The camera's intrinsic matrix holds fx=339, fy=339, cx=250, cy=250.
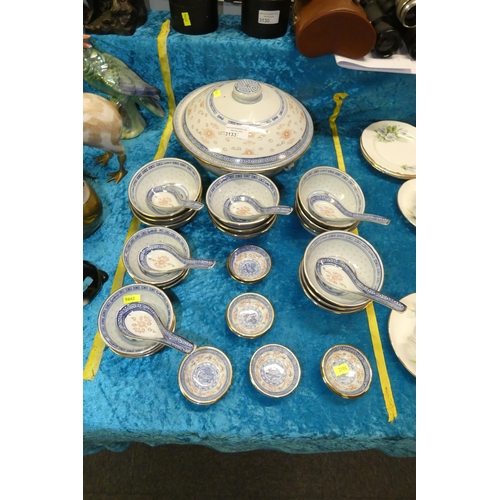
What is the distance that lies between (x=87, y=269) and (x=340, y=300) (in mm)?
834

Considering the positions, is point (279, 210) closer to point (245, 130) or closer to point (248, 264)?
point (248, 264)

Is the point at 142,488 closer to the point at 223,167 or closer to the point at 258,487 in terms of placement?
the point at 258,487

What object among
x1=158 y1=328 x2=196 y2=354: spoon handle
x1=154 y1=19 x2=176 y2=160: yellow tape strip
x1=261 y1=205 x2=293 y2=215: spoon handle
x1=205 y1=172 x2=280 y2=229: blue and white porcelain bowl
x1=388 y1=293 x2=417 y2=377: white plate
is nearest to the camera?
x1=158 y1=328 x2=196 y2=354: spoon handle

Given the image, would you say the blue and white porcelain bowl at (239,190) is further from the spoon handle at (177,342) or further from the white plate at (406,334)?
the white plate at (406,334)

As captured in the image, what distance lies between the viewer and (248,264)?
1.22m

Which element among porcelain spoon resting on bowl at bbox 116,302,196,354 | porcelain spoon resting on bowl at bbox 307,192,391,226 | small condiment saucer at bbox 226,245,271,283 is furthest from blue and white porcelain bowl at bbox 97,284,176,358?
porcelain spoon resting on bowl at bbox 307,192,391,226

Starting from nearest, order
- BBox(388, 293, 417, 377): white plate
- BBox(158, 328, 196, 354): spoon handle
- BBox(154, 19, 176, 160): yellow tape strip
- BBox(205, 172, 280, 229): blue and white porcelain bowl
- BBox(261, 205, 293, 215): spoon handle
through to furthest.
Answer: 1. BBox(158, 328, 196, 354): spoon handle
2. BBox(388, 293, 417, 377): white plate
3. BBox(261, 205, 293, 215): spoon handle
4. BBox(205, 172, 280, 229): blue and white porcelain bowl
5. BBox(154, 19, 176, 160): yellow tape strip

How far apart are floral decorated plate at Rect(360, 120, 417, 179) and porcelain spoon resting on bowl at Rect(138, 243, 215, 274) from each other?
93 cm

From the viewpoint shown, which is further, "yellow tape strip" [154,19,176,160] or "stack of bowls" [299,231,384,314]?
"yellow tape strip" [154,19,176,160]

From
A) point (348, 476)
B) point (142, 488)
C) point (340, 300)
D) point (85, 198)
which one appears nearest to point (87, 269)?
point (85, 198)

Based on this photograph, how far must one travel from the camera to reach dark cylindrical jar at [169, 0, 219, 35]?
132 cm

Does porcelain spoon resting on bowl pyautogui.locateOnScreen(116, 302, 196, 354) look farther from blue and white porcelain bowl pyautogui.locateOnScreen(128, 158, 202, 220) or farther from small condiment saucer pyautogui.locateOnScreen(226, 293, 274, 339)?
blue and white porcelain bowl pyautogui.locateOnScreen(128, 158, 202, 220)

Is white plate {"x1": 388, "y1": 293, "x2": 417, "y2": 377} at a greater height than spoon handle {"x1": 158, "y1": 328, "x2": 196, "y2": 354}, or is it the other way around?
spoon handle {"x1": 158, "y1": 328, "x2": 196, "y2": 354}

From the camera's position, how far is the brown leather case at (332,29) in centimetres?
121
